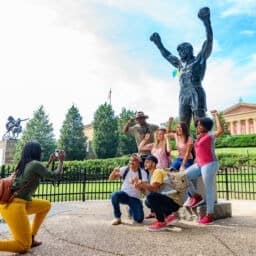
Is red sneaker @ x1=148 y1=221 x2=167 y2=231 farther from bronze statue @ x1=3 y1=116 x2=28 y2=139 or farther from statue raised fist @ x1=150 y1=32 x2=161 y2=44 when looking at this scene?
bronze statue @ x1=3 y1=116 x2=28 y2=139

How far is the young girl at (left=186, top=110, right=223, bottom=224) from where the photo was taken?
18.0ft

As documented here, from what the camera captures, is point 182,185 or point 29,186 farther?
point 182,185

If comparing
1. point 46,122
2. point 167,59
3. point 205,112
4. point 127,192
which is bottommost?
point 127,192

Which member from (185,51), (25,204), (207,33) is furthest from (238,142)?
(25,204)

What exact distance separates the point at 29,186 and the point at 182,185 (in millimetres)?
2773

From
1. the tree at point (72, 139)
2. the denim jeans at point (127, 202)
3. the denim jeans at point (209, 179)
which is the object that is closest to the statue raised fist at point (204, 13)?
the denim jeans at point (209, 179)

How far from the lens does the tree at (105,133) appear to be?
4231 centimetres

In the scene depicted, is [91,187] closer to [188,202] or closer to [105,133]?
[188,202]

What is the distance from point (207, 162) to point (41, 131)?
4129 centimetres

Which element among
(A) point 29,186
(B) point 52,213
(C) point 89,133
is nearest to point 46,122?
(C) point 89,133

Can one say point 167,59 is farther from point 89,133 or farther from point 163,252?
point 89,133

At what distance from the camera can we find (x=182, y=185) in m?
5.60

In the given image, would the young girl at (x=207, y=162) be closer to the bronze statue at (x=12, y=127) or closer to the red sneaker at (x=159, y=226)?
the red sneaker at (x=159, y=226)

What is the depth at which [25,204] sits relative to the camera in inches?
162
